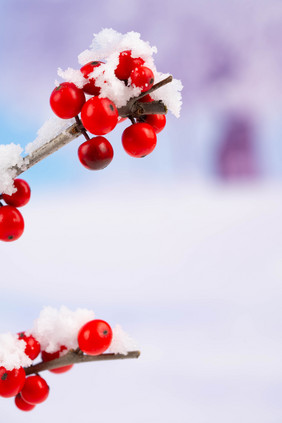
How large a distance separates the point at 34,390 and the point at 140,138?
379 mm

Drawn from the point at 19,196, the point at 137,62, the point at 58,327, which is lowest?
the point at 58,327

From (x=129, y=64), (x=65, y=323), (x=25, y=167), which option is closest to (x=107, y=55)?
(x=129, y=64)

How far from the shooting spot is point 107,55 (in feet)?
1.90

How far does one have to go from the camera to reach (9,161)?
576 millimetres

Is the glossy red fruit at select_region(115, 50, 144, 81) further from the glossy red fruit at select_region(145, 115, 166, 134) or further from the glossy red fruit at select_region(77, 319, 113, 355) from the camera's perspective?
the glossy red fruit at select_region(77, 319, 113, 355)

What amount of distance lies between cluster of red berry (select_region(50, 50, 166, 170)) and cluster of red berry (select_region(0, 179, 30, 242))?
4.6 inches

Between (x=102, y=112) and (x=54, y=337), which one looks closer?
(x=102, y=112)

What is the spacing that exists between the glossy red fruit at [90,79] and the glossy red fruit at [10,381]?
1.22ft

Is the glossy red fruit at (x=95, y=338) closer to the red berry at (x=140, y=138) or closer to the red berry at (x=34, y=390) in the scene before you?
the red berry at (x=34, y=390)

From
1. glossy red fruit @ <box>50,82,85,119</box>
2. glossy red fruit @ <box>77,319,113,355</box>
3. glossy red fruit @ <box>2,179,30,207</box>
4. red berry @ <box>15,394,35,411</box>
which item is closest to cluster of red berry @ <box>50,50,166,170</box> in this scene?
glossy red fruit @ <box>50,82,85,119</box>

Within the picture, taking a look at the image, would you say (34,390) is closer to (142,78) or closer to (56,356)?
(56,356)

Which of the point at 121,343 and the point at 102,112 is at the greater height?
the point at 102,112

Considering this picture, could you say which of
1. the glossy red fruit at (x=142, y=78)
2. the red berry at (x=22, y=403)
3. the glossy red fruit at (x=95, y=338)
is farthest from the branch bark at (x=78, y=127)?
the red berry at (x=22, y=403)

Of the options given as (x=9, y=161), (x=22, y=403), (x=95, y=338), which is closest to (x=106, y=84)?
(x=9, y=161)
